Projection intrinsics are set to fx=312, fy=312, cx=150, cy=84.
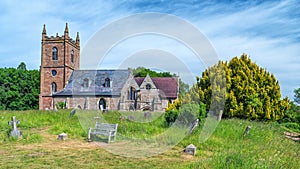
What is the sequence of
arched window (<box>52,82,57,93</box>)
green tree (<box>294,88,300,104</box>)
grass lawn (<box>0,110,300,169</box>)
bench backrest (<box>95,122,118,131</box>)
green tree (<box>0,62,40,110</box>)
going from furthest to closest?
green tree (<box>0,62,40,110</box>) < arched window (<box>52,82,57,93</box>) < green tree (<box>294,88,300,104</box>) < bench backrest (<box>95,122,118,131</box>) < grass lawn (<box>0,110,300,169</box>)

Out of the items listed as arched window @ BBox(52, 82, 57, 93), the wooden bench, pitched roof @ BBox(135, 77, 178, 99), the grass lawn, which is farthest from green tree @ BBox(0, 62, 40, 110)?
the wooden bench

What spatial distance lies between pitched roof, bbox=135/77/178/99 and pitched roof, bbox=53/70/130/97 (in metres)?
3.06

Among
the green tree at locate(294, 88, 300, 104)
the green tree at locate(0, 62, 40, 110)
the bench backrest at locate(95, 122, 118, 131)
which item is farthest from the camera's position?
the green tree at locate(0, 62, 40, 110)

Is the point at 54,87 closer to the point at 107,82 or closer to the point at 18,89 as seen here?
the point at 107,82

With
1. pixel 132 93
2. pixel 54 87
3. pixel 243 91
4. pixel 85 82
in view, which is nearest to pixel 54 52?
pixel 54 87

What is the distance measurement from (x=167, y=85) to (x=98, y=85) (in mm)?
9662

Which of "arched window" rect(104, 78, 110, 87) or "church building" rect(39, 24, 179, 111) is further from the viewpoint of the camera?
"arched window" rect(104, 78, 110, 87)

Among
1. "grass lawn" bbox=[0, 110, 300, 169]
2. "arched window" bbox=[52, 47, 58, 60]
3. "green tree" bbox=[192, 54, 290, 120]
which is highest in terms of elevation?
"arched window" bbox=[52, 47, 58, 60]

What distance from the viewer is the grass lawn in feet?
24.1

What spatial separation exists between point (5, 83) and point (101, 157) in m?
52.2

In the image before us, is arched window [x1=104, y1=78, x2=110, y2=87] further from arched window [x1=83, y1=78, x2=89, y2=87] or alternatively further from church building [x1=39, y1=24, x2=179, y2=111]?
arched window [x1=83, y1=78, x2=89, y2=87]

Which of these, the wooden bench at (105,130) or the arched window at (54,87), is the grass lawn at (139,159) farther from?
the arched window at (54,87)

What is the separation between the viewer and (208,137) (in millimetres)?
11922

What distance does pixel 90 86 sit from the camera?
43.1 metres
